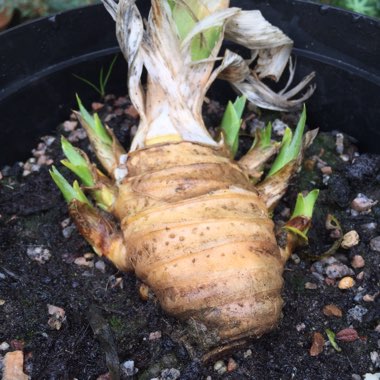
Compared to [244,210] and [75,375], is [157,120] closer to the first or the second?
[244,210]

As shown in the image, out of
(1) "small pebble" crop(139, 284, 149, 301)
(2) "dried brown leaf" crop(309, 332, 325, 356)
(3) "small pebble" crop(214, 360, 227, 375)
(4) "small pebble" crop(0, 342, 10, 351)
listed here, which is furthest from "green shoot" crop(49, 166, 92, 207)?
(2) "dried brown leaf" crop(309, 332, 325, 356)

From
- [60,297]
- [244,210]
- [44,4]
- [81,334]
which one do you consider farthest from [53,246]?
[44,4]

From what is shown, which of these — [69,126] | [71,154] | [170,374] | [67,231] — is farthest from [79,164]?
[170,374]

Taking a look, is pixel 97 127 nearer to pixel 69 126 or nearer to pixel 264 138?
pixel 69 126

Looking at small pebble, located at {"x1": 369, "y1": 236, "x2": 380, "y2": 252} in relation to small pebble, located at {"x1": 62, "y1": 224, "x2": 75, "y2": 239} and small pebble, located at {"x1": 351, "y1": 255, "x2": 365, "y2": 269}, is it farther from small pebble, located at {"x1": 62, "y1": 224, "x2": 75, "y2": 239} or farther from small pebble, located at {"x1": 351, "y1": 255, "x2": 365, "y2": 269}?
small pebble, located at {"x1": 62, "y1": 224, "x2": 75, "y2": 239}

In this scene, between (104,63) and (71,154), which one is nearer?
(71,154)
